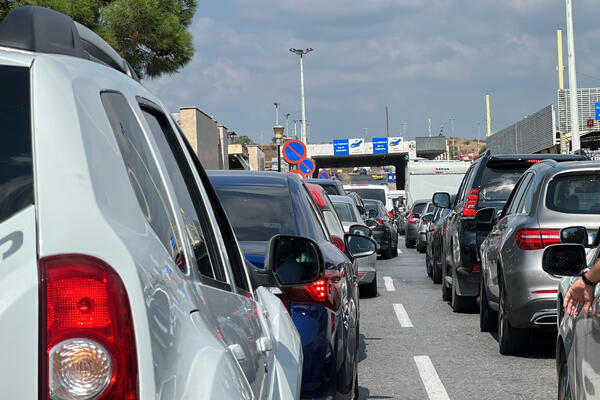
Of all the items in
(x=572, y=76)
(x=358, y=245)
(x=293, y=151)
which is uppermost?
(x=572, y=76)

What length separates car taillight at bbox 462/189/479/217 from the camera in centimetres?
1195

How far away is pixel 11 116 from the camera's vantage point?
1.82 metres

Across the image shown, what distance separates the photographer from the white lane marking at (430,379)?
23.9 feet

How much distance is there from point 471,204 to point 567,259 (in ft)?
24.3

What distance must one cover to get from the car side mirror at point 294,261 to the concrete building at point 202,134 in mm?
33653

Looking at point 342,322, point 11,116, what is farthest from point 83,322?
point 342,322

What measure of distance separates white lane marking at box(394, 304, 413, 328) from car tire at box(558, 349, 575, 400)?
6173 millimetres

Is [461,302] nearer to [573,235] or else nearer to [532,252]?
[532,252]

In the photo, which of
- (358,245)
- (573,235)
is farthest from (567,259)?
(358,245)

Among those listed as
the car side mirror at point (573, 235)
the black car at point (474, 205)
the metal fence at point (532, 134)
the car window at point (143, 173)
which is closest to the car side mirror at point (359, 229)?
the black car at point (474, 205)

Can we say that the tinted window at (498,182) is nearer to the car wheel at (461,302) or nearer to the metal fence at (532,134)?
the car wheel at (461,302)

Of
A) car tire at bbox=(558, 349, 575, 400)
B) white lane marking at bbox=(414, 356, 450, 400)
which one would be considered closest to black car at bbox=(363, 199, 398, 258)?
white lane marking at bbox=(414, 356, 450, 400)

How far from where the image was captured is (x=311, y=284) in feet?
17.2

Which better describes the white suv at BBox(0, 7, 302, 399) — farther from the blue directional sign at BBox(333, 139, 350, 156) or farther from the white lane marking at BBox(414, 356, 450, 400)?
the blue directional sign at BBox(333, 139, 350, 156)
